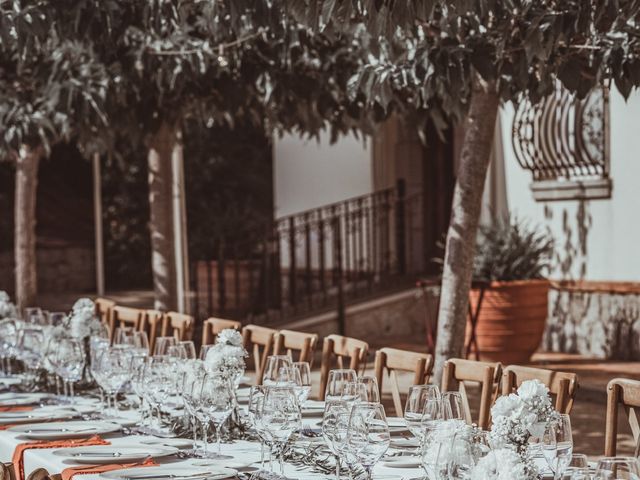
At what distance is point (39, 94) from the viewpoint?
805cm

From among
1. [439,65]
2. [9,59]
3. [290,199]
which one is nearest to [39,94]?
[9,59]

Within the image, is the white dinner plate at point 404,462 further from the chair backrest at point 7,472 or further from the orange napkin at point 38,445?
the chair backrest at point 7,472

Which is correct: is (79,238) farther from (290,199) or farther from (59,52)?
(59,52)

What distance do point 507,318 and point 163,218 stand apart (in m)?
3.12

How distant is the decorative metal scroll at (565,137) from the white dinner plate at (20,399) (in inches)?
256

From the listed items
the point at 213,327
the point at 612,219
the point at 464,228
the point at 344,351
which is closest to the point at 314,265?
the point at 612,219

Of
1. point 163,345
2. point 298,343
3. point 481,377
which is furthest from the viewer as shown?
point 298,343

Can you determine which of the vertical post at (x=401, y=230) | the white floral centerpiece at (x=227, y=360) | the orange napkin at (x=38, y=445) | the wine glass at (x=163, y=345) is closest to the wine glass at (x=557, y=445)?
the white floral centerpiece at (x=227, y=360)

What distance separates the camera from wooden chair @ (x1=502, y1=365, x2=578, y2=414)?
152 inches

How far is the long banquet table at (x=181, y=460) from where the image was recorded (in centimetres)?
316

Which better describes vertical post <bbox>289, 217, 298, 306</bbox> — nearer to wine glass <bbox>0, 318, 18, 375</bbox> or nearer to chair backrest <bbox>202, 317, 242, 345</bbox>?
chair backrest <bbox>202, 317, 242, 345</bbox>

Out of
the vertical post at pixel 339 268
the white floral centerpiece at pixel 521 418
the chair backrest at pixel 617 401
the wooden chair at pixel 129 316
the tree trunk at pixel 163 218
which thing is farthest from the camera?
→ the vertical post at pixel 339 268

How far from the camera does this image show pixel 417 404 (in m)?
3.23

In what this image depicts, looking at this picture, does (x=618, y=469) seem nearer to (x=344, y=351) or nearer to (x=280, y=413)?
(x=280, y=413)
